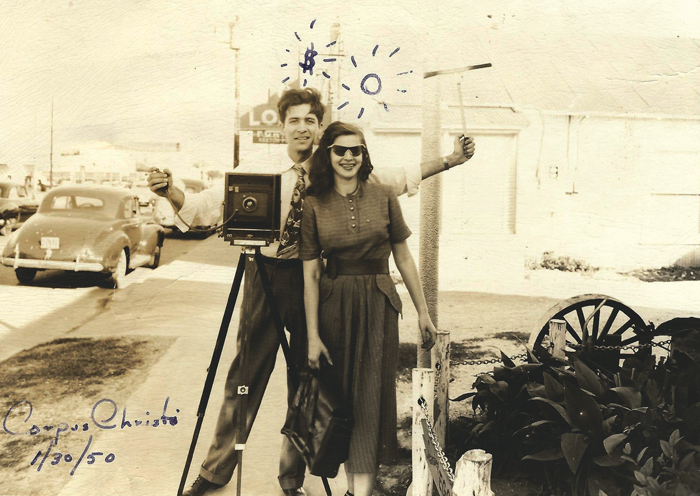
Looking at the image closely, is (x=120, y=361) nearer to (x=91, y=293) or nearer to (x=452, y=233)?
(x=91, y=293)

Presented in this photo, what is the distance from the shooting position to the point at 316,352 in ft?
11.1

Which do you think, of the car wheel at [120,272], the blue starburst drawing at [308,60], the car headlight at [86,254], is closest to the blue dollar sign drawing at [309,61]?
the blue starburst drawing at [308,60]

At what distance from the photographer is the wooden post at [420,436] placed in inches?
117

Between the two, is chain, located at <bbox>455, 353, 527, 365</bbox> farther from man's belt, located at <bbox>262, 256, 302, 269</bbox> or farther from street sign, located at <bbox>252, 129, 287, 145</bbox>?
street sign, located at <bbox>252, 129, 287, 145</bbox>

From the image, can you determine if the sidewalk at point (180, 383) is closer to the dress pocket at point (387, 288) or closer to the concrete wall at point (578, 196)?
the concrete wall at point (578, 196)

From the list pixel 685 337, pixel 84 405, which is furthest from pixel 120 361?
pixel 685 337

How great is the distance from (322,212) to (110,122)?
4.70 ft

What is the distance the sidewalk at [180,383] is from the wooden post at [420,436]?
867 millimetres

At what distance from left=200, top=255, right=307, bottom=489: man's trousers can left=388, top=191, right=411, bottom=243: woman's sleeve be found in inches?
20.7

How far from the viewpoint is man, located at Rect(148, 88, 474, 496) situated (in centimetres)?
357

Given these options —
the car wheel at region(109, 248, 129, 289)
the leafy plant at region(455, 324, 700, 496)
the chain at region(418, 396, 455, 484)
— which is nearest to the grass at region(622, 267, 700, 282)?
the leafy plant at region(455, 324, 700, 496)

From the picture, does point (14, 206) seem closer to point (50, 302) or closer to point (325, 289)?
point (50, 302)

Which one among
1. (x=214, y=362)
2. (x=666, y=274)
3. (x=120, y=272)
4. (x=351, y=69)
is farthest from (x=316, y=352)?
(x=666, y=274)

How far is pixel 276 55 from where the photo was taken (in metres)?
3.82
